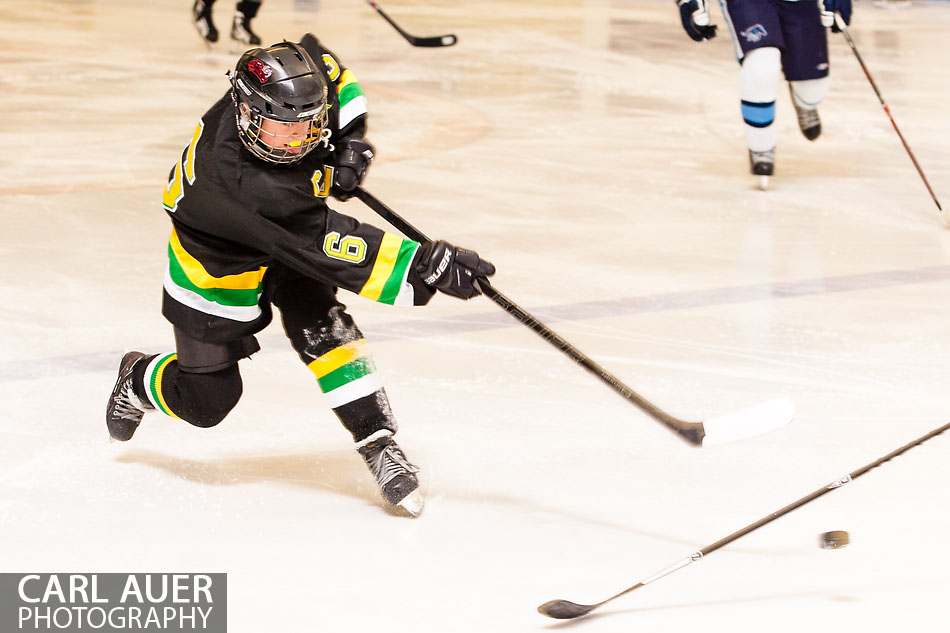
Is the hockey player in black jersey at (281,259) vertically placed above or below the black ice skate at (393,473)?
above

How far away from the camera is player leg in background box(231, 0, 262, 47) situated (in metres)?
7.28

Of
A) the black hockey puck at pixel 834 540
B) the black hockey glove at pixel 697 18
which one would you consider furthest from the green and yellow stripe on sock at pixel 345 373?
the black hockey glove at pixel 697 18

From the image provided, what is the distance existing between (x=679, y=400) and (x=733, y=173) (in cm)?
235

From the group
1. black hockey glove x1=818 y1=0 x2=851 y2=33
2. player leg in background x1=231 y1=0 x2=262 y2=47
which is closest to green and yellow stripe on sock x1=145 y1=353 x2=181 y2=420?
black hockey glove x1=818 y1=0 x2=851 y2=33

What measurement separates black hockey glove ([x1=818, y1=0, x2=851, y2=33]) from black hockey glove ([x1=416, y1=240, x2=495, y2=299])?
122 inches

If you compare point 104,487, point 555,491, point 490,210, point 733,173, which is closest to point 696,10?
point 733,173

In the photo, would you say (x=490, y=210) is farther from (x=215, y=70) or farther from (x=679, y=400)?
(x=215, y=70)

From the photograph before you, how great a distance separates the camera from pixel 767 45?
4.58 m

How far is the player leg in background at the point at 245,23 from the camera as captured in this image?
7.28 meters

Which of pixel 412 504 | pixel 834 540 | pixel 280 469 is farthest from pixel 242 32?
pixel 834 540

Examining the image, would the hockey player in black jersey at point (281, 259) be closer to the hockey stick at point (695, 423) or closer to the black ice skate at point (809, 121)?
the hockey stick at point (695, 423)

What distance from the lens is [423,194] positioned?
14.5 feet

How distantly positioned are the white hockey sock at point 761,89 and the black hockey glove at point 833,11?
21 cm

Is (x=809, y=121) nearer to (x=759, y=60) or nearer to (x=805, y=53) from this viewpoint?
(x=805, y=53)
